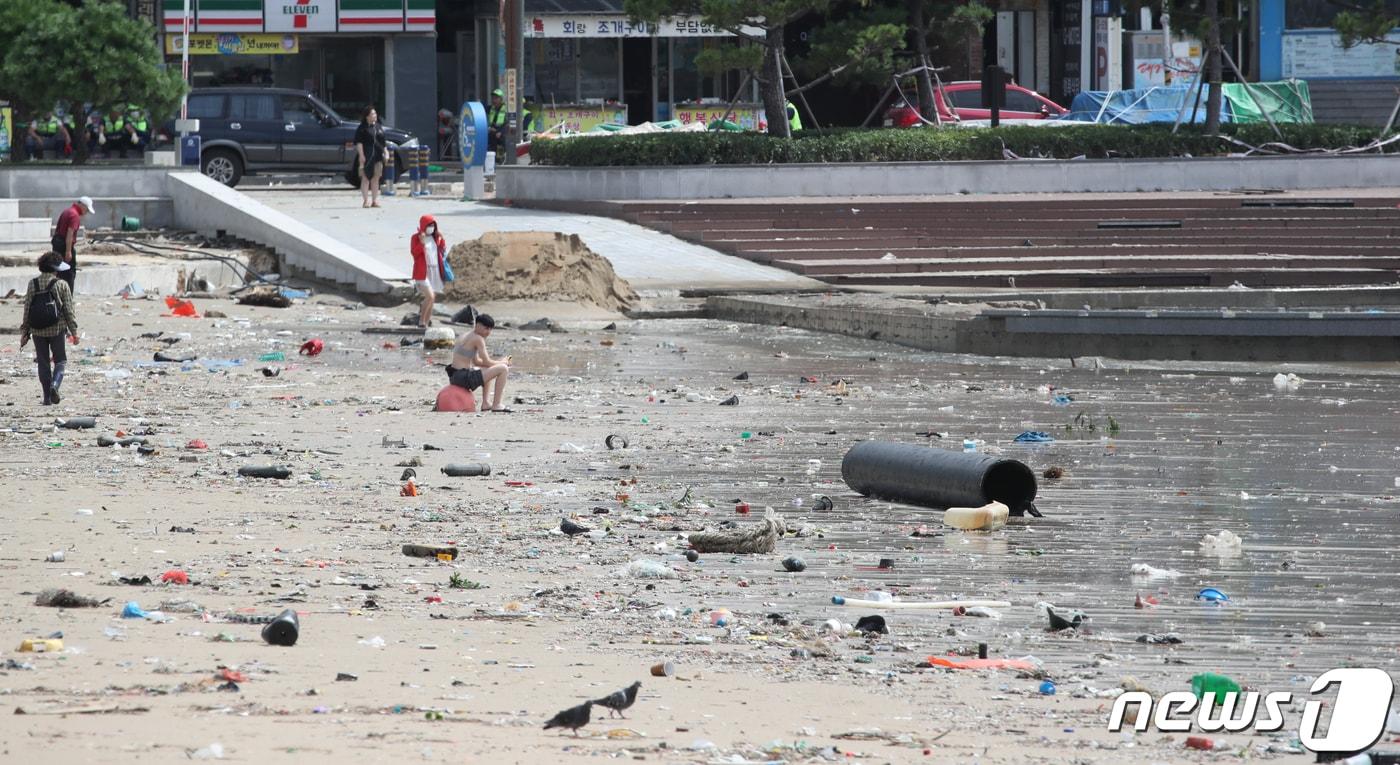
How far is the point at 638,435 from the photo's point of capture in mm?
13766

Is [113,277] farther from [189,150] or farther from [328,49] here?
[328,49]

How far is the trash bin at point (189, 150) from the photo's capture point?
30.7 m

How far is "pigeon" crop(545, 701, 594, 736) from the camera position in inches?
240

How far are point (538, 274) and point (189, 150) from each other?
1017 centimetres

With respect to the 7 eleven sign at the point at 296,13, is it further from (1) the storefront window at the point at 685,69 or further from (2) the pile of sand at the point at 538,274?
(2) the pile of sand at the point at 538,274

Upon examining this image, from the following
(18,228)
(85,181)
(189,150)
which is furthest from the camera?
(189,150)

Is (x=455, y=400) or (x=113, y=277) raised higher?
(x=113, y=277)

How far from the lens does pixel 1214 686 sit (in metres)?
6.77

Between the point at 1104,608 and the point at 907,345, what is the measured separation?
39.6ft

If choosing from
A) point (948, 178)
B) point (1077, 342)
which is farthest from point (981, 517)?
point (948, 178)

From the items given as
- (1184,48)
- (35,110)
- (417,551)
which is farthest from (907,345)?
(1184,48)

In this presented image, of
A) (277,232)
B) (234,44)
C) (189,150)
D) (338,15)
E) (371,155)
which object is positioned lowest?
(277,232)

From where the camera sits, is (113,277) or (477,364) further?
(113,277)

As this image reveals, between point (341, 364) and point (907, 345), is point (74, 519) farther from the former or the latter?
point (907, 345)
